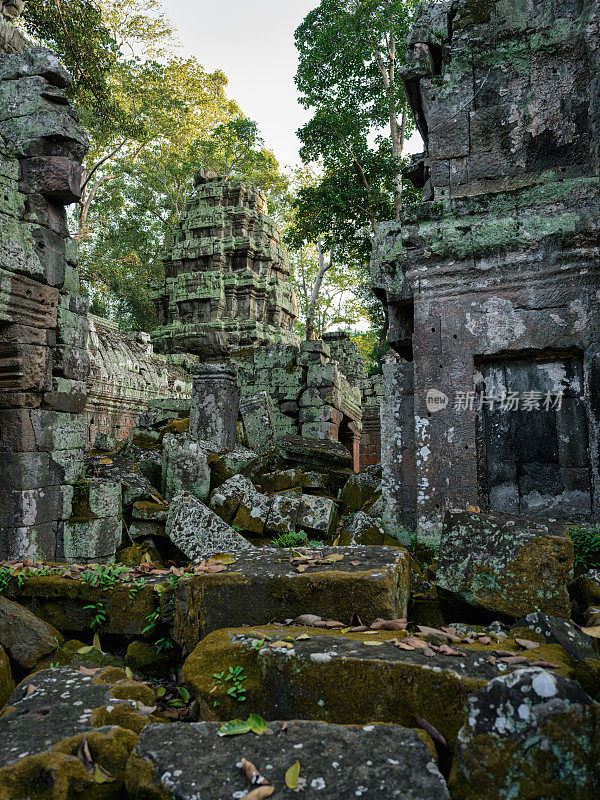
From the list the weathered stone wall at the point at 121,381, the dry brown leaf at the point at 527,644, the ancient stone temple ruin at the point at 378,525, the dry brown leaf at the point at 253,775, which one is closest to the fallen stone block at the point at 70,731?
the ancient stone temple ruin at the point at 378,525

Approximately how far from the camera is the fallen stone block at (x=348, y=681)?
6.98 ft

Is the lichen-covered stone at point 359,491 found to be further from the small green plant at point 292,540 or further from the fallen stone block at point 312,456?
the small green plant at point 292,540

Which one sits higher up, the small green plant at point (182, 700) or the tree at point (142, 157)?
the tree at point (142, 157)

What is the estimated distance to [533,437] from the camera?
14.4 feet

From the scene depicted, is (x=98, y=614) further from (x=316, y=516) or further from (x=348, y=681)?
(x=348, y=681)

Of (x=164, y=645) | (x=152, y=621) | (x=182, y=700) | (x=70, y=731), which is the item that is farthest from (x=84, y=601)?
(x=70, y=731)

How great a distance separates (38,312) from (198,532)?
2.85m

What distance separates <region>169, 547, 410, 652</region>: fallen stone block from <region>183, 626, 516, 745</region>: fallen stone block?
40 cm

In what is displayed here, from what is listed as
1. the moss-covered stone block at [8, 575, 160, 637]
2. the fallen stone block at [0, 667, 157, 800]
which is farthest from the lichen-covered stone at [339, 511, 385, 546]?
the fallen stone block at [0, 667, 157, 800]

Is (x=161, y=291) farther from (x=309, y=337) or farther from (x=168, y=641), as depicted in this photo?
(x=168, y=641)

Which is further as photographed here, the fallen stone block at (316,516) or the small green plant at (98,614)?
the fallen stone block at (316,516)

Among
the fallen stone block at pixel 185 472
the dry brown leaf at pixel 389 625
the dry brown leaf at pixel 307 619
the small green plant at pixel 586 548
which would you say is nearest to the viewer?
the dry brown leaf at pixel 389 625

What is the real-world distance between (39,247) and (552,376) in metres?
5.15

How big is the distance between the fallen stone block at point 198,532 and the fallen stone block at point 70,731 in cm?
183
